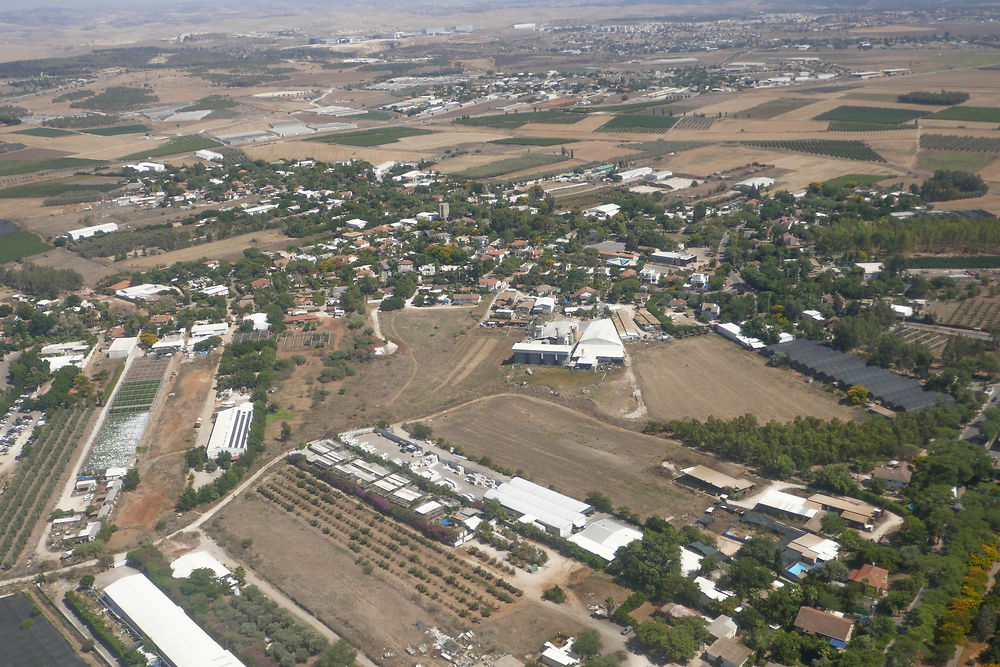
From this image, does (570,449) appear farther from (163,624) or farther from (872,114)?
(872,114)

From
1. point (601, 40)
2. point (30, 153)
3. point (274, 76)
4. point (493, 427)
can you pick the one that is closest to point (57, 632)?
point (493, 427)

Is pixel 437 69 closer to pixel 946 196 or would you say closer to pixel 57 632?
pixel 946 196

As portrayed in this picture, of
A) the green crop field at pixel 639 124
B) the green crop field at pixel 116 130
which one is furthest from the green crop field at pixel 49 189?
the green crop field at pixel 639 124

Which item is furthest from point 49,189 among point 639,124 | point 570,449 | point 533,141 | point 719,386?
point 719,386

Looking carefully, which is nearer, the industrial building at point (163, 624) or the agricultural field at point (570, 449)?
the industrial building at point (163, 624)

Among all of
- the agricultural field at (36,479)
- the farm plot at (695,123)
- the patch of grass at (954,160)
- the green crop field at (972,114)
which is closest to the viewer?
the agricultural field at (36,479)

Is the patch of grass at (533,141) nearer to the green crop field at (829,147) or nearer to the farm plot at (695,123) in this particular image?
the farm plot at (695,123)

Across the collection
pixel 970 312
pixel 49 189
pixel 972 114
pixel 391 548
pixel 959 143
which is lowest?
pixel 391 548
